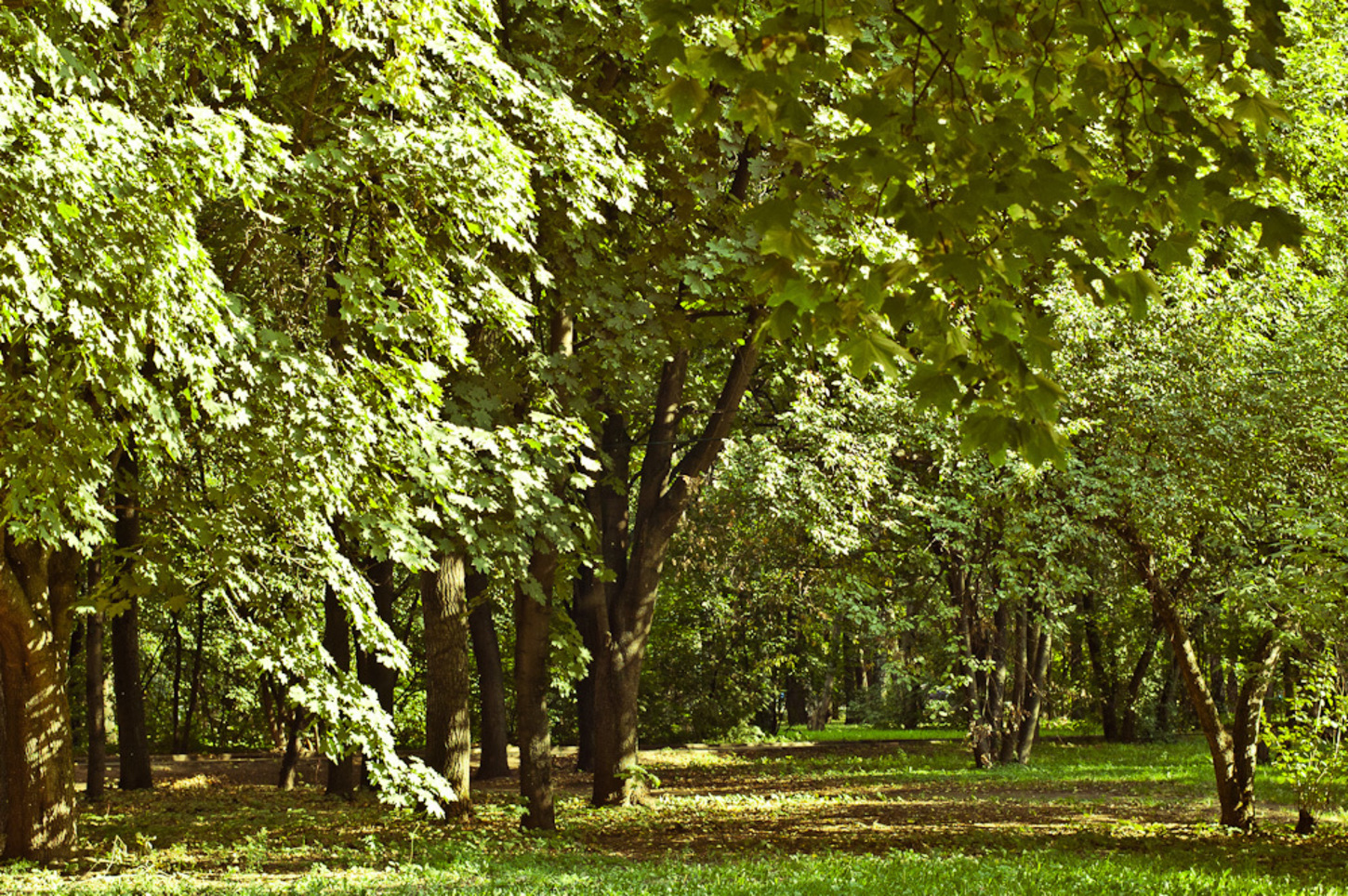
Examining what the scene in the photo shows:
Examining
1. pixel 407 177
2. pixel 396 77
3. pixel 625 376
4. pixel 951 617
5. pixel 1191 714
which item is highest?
pixel 396 77

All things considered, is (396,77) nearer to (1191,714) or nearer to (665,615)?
(665,615)

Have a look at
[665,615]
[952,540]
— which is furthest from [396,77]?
[665,615]

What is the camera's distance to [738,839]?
38.4 ft

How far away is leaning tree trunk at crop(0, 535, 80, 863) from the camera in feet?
29.1

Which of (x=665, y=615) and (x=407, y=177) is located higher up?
(x=407, y=177)

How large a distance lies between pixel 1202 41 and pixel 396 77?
5.65m

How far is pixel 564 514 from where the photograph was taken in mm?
10797

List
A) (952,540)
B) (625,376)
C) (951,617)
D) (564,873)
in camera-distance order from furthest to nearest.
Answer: (951,617)
(952,540)
(625,376)
(564,873)

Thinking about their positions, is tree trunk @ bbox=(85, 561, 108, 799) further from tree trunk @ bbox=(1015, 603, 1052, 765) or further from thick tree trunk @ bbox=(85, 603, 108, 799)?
tree trunk @ bbox=(1015, 603, 1052, 765)

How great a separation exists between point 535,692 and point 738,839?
273 cm

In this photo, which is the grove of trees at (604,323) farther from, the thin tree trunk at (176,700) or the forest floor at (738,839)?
the thin tree trunk at (176,700)

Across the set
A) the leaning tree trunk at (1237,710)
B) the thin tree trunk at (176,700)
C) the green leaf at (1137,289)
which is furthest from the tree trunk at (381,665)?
the thin tree trunk at (176,700)

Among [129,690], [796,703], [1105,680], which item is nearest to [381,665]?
[129,690]

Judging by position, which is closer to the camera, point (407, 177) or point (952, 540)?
point (407, 177)
